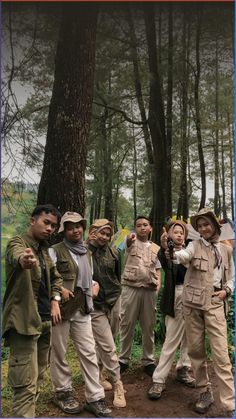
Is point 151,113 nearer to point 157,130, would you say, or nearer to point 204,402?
point 157,130

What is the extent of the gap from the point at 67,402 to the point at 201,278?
161 cm

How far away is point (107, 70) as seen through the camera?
8211mm

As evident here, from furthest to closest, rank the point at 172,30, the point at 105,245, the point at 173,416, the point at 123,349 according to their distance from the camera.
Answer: the point at 172,30 < the point at 123,349 < the point at 105,245 < the point at 173,416

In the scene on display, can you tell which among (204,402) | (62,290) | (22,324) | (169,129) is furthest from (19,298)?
(169,129)

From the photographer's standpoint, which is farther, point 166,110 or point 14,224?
point 166,110

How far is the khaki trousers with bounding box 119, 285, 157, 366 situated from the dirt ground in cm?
29

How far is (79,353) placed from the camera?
10.9 ft

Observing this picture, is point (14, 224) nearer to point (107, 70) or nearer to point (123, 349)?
point (123, 349)

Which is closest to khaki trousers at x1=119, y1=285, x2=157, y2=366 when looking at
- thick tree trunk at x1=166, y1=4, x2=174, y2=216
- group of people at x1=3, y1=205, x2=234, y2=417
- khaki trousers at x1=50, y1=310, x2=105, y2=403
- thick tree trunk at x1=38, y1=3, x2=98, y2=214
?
group of people at x1=3, y1=205, x2=234, y2=417

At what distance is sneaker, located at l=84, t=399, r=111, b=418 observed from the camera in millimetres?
3217

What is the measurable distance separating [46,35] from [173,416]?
581cm

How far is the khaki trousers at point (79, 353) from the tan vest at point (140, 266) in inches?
31.9

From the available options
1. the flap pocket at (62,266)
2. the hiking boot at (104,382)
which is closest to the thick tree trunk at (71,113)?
the flap pocket at (62,266)

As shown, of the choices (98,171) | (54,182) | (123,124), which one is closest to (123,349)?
(54,182)
